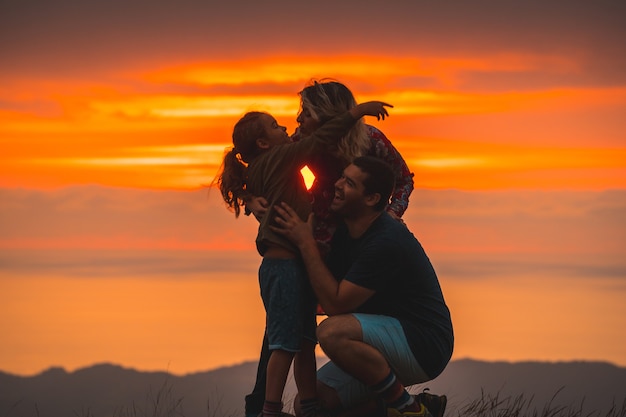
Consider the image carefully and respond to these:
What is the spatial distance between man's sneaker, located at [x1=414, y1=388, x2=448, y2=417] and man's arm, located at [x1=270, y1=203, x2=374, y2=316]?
43.6 inches

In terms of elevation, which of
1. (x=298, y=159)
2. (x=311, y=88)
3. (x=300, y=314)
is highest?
(x=311, y=88)

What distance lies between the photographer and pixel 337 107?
7953 millimetres

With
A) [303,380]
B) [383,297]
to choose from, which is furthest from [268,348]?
[383,297]

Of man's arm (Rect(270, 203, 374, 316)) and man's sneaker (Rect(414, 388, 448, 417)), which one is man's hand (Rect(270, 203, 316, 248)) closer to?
man's arm (Rect(270, 203, 374, 316))

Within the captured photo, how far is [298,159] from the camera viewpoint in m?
7.68

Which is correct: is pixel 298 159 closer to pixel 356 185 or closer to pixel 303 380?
pixel 356 185

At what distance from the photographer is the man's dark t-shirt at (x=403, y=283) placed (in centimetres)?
780

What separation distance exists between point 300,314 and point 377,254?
2.28 ft

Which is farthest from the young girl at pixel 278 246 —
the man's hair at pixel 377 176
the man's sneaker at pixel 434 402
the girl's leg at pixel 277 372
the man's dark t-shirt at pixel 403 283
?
the man's sneaker at pixel 434 402

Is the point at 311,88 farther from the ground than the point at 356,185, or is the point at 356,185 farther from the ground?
the point at 311,88

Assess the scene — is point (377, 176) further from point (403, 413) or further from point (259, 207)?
point (403, 413)

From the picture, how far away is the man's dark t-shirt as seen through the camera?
7.80m

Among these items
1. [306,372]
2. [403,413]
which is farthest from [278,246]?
[403,413]

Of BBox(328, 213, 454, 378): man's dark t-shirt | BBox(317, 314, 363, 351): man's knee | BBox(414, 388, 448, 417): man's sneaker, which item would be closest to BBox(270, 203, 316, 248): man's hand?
BBox(328, 213, 454, 378): man's dark t-shirt
